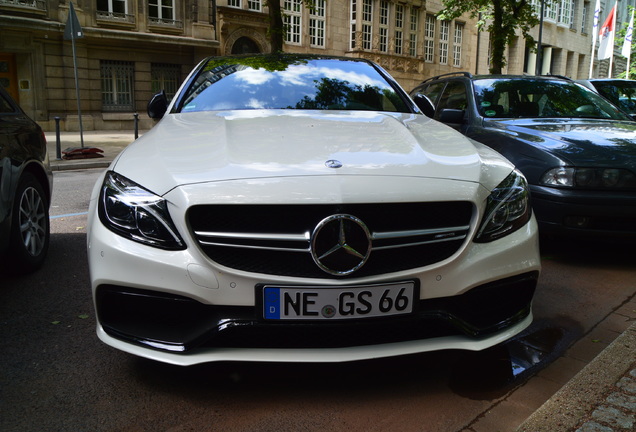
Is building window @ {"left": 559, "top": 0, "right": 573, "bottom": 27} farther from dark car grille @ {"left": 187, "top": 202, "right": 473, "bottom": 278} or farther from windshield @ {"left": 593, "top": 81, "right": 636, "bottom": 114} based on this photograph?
dark car grille @ {"left": 187, "top": 202, "right": 473, "bottom": 278}

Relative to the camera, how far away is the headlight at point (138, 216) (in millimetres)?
2164

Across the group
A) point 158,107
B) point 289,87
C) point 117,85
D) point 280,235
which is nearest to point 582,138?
point 289,87

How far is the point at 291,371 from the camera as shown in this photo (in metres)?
2.62

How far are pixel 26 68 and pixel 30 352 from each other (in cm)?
2053

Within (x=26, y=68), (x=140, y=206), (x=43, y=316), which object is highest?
(x=26, y=68)

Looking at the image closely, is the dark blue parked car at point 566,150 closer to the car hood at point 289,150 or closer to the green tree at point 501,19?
the car hood at point 289,150

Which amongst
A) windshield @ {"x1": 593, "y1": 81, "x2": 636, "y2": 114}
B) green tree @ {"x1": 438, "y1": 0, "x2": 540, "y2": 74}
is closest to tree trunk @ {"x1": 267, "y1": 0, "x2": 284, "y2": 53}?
green tree @ {"x1": 438, "y1": 0, "x2": 540, "y2": 74}

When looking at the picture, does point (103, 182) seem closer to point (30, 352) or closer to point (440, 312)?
point (30, 352)

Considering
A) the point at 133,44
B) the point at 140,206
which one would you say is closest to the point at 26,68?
the point at 133,44

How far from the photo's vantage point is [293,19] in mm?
27469

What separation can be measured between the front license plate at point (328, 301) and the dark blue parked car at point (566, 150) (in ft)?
8.33

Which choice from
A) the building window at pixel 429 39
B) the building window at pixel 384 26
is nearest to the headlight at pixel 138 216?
the building window at pixel 384 26

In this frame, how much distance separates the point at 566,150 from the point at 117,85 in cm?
2113

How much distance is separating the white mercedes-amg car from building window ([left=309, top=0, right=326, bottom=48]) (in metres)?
26.8
